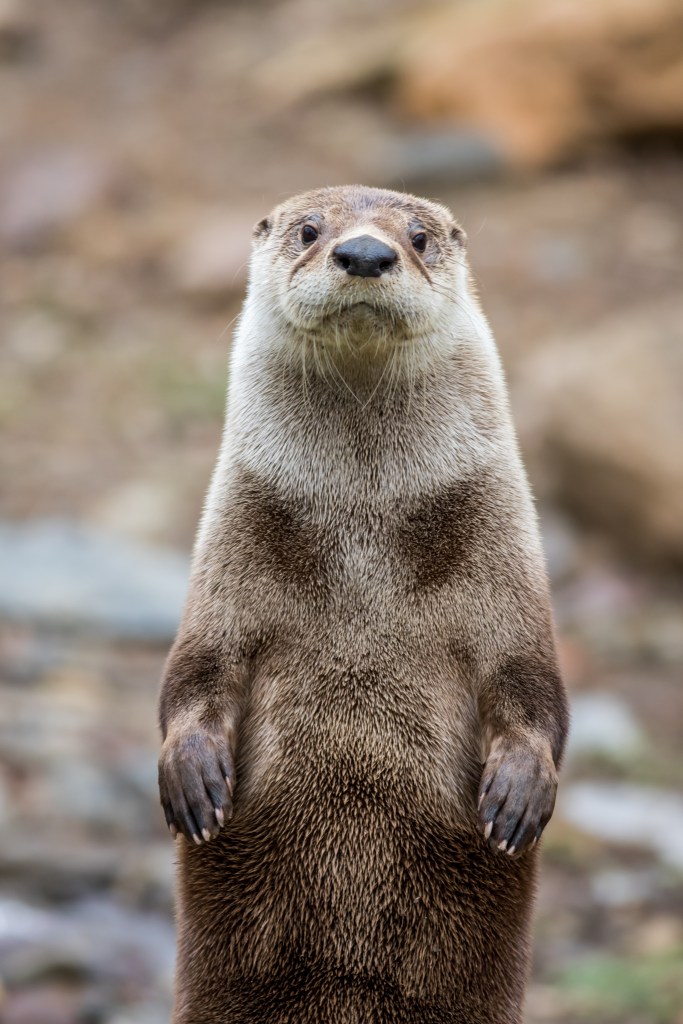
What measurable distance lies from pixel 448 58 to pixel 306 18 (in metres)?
2.53

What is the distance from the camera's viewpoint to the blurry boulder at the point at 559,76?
13.6 metres

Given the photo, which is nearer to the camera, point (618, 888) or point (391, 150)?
point (618, 888)

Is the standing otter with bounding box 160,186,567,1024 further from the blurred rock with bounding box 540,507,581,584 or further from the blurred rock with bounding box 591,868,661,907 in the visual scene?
the blurred rock with bounding box 540,507,581,584

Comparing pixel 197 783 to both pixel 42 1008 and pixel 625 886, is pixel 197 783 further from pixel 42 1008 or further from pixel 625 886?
pixel 625 886

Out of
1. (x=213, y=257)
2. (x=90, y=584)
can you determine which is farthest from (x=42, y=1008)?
(x=213, y=257)

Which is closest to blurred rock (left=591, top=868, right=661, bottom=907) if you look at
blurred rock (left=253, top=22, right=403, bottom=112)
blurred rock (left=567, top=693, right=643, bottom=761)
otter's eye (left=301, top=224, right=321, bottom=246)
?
blurred rock (left=567, top=693, right=643, bottom=761)

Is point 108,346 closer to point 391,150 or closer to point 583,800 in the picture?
point 391,150

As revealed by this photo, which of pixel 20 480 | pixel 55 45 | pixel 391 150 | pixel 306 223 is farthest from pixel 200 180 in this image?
pixel 306 223

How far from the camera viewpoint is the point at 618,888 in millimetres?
6938

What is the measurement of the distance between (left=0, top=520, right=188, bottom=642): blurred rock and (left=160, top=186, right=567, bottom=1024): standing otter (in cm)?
475

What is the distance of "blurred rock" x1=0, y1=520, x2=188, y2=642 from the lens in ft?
27.9

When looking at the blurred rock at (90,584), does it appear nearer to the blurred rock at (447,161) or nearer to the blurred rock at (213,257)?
the blurred rock at (213,257)

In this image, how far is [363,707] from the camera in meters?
3.67

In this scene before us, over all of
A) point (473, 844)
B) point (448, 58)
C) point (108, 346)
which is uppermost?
point (448, 58)
